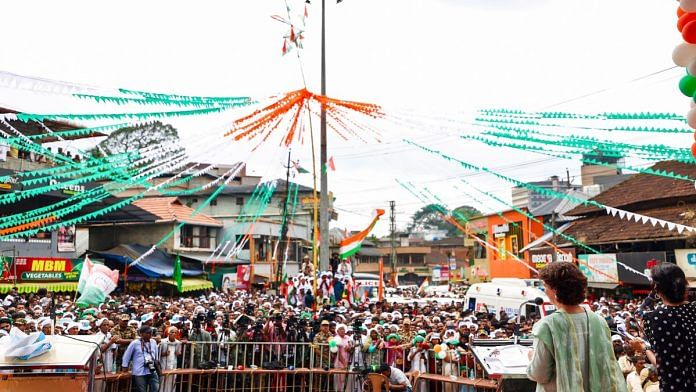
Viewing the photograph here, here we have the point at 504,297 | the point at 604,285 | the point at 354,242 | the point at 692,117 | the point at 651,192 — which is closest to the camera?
the point at 692,117

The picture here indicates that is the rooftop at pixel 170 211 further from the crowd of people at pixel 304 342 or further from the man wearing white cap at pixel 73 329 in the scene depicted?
the man wearing white cap at pixel 73 329

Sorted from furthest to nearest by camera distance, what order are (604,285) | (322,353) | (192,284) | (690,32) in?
(192,284), (604,285), (322,353), (690,32)

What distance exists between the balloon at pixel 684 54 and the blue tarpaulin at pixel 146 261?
98.5 ft

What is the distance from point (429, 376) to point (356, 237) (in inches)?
435

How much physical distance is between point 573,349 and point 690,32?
8.84 ft

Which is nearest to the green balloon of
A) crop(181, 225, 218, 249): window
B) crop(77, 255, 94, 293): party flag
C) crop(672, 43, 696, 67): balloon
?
crop(672, 43, 696, 67): balloon

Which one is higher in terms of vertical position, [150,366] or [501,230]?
[501,230]

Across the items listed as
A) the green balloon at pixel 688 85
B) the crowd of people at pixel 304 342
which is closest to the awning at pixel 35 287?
the crowd of people at pixel 304 342

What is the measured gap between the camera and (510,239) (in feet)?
146

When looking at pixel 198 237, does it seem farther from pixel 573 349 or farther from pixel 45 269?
pixel 573 349

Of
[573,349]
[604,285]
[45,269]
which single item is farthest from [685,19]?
[45,269]

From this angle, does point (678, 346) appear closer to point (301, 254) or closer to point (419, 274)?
point (301, 254)

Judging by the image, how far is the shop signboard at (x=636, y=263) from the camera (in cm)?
2344

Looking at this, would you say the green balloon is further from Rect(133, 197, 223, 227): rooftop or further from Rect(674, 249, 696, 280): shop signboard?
Rect(133, 197, 223, 227): rooftop
